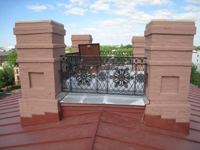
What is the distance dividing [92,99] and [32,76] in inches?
71.5

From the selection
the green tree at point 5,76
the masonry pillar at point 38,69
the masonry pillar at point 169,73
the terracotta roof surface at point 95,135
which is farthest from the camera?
the green tree at point 5,76

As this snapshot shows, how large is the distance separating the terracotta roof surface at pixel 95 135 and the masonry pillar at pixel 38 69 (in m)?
0.34

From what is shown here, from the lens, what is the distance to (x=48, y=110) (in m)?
3.97

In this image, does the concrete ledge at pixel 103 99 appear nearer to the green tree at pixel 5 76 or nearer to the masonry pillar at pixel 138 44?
the masonry pillar at pixel 138 44

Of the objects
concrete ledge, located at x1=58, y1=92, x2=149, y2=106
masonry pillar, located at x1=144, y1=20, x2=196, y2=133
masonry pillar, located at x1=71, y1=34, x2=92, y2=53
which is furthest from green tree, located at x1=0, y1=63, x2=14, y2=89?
masonry pillar, located at x1=144, y1=20, x2=196, y2=133

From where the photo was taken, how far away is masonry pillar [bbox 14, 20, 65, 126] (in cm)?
371

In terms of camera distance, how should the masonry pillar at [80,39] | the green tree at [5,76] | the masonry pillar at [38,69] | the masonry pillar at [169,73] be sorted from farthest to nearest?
the green tree at [5,76], the masonry pillar at [80,39], the masonry pillar at [38,69], the masonry pillar at [169,73]

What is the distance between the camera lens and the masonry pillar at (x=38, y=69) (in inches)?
146

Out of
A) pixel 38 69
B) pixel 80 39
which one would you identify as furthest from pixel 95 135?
pixel 80 39

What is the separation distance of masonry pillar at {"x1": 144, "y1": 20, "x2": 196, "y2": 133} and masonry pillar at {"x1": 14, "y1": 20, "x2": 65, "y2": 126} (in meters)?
2.53

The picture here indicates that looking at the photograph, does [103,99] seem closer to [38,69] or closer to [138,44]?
[38,69]

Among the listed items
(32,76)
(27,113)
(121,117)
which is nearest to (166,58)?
(121,117)

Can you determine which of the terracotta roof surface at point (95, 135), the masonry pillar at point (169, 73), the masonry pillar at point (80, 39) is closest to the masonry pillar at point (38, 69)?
the terracotta roof surface at point (95, 135)

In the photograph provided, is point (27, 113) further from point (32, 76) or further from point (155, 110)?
point (155, 110)
